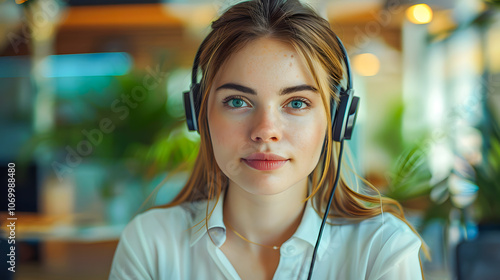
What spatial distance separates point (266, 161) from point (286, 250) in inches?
7.1

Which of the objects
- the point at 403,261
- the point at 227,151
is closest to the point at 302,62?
the point at 227,151

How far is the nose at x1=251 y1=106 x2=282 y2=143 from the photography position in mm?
688

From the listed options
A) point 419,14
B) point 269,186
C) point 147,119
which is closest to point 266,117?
point 269,186

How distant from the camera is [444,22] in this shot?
0.94 metres

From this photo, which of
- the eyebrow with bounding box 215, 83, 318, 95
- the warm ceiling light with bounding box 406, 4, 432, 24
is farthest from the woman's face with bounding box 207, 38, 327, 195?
the warm ceiling light with bounding box 406, 4, 432, 24

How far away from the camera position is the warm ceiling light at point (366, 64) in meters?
0.88

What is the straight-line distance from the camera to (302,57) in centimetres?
69

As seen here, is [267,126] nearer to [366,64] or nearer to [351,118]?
[351,118]

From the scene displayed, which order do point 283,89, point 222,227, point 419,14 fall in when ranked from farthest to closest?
1. point 419,14
2. point 222,227
3. point 283,89

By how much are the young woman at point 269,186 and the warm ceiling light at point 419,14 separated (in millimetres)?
270

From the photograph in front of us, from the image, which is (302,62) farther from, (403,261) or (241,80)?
(403,261)

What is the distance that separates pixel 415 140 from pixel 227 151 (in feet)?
1.48

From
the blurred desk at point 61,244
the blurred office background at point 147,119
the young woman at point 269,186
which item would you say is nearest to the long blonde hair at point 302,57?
the young woman at point 269,186

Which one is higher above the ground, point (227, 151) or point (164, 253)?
point (227, 151)
